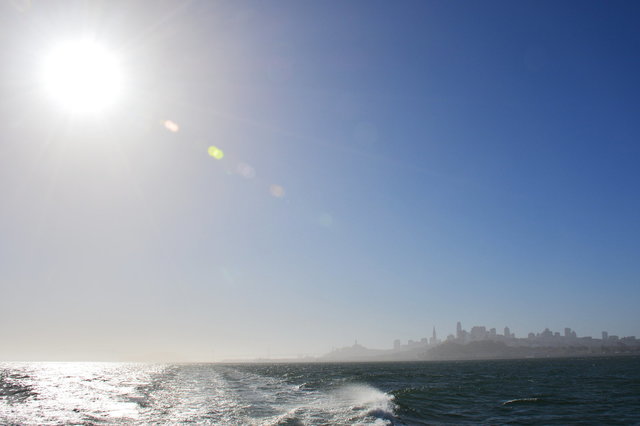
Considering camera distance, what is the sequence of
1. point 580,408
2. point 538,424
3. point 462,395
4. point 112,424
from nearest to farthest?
point 112,424, point 538,424, point 580,408, point 462,395

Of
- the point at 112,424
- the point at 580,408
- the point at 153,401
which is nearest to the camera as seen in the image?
the point at 112,424

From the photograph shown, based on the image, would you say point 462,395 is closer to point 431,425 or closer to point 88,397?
point 431,425

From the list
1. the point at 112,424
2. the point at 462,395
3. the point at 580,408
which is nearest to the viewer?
the point at 112,424

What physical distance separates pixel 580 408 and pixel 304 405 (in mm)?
23965

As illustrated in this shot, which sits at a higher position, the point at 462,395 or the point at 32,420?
the point at 32,420

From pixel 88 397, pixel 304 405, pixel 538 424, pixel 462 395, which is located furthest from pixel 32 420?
pixel 462 395

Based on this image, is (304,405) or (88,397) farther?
(88,397)

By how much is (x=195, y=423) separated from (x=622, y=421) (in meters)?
29.7

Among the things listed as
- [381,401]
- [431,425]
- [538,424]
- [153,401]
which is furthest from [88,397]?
[538,424]

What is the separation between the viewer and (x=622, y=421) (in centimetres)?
2741

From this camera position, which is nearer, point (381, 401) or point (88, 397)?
point (381, 401)

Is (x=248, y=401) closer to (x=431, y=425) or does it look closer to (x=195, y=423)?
(x=195, y=423)

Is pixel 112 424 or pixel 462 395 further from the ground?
pixel 112 424

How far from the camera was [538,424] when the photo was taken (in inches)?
1029
